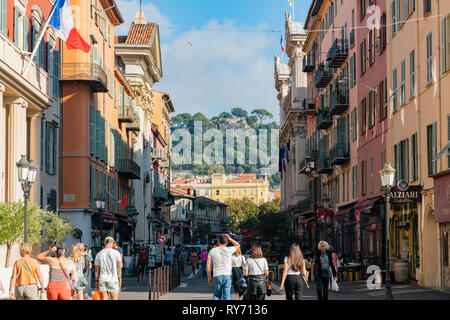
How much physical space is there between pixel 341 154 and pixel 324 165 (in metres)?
6.48

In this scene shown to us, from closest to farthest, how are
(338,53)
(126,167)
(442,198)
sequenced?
(442,198)
(338,53)
(126,167)

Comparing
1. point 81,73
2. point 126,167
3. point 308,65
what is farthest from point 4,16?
point 308,65

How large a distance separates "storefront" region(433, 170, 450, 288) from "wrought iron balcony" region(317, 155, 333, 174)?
26997 millimetres

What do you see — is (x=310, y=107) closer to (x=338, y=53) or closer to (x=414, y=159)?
(x=338, y=53)

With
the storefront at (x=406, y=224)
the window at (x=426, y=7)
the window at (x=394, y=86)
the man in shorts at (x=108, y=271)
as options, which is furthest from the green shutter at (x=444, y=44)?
the man in shorts at (x=108, y=271)

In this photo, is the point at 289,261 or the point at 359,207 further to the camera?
the point at 359,207

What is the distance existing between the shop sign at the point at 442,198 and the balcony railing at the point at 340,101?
2112 cm

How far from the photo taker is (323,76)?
54.2 m

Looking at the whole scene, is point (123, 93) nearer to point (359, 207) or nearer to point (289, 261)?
point (359, 207)

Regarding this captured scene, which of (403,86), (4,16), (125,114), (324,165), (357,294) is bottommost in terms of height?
(357,294)

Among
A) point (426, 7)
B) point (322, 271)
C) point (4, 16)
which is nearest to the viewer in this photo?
point (322, 271)
